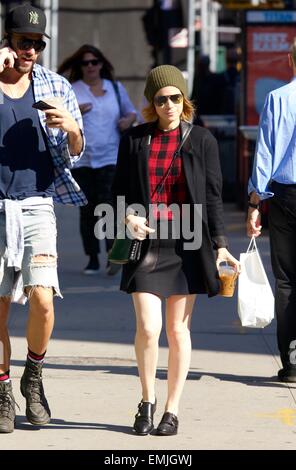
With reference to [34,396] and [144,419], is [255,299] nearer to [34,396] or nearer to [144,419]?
[144,419]

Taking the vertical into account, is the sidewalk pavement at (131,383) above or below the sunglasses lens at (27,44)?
below

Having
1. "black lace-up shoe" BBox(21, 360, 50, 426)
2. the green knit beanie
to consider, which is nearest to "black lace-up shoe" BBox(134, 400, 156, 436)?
"black lace-up shoe" BBox(21, 360, 50, 426)

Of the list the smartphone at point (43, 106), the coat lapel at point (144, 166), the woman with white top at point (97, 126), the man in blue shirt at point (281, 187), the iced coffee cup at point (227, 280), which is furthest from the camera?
the woman with white top at point (97, 126)

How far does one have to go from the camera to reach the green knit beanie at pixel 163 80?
20.7ft

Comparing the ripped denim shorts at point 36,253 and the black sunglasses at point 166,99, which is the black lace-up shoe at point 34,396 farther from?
the black sunglasses at point 166,99

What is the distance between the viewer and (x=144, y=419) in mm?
6246

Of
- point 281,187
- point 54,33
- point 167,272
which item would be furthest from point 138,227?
point 54,33

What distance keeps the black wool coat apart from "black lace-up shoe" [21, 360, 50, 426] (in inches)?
23.6

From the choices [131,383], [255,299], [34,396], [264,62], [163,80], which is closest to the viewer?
[163,80]

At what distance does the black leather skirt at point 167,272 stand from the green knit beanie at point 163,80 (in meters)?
0.63

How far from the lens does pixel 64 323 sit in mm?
9336

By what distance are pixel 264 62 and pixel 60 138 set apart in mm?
9333

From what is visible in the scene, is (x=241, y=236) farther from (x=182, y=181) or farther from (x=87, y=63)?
(x=182, y=181)

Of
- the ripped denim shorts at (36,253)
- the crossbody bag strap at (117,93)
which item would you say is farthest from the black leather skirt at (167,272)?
the crossbody bag strap at (117,93)
